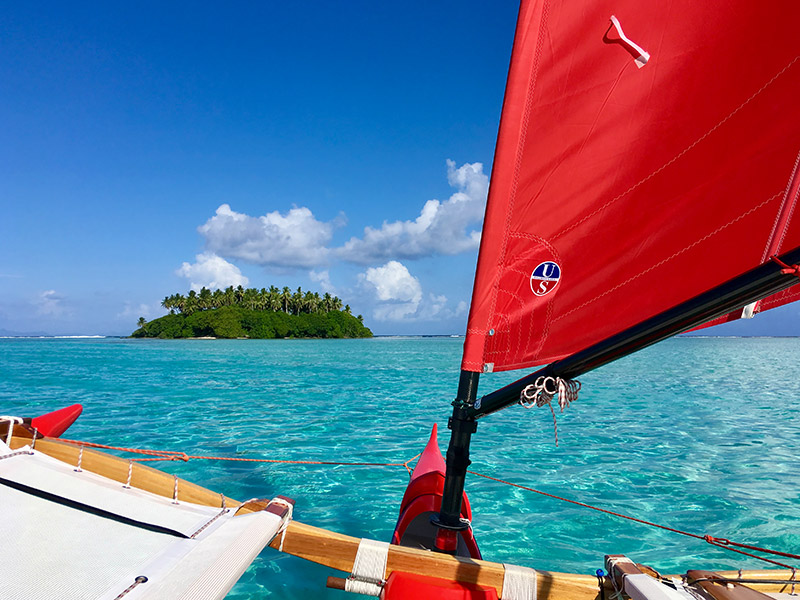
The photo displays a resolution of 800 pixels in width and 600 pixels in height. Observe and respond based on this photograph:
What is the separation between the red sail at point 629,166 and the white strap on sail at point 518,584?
1068mm

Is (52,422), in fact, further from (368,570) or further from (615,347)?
(615,347)

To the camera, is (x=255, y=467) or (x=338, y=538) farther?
(x=255, y=467)

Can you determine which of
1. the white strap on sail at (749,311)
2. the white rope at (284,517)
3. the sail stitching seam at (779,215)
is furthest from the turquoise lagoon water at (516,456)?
the sail stitching seam at (779,215)

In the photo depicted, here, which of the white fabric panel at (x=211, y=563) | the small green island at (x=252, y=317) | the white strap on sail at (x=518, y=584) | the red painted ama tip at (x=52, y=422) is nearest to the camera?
the white fabric panel at (x=211, y=563)

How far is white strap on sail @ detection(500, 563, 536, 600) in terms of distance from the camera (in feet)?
7.87

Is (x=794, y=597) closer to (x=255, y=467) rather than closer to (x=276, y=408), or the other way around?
(x=255, y=467)

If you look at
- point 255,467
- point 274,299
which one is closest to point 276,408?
point 255,467

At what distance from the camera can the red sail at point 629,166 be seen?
222 centimetres

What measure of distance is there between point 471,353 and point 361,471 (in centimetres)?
587

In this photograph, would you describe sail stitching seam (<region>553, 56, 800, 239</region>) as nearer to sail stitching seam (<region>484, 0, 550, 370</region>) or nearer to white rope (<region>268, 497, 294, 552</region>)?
sail stitching seam (<region>484, 0, 550, 370</region>)

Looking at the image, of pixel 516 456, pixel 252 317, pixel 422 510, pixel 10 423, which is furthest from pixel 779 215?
pixel 252 317

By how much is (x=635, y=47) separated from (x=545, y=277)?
1170 millimetres

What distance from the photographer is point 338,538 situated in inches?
105

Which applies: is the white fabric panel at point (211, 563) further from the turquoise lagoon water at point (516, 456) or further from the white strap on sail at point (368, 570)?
the turquoise lagoon water at point (516, 456)
